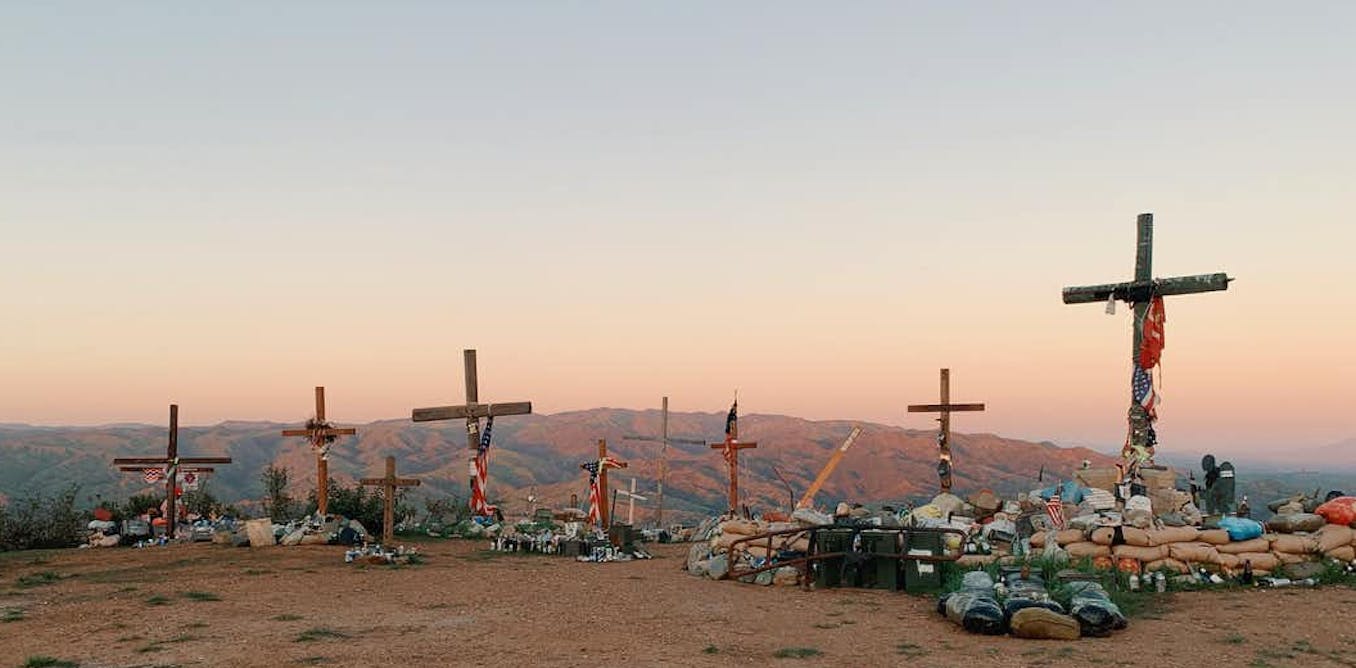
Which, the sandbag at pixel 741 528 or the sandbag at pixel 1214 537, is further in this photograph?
the sandbag at pixel 741 528

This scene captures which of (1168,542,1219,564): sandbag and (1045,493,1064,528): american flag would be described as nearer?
(1168,542,1219,564): sandbag

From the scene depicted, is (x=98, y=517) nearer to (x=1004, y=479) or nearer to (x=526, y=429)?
(x=1004, y=479)

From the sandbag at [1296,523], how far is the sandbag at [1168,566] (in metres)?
2.79

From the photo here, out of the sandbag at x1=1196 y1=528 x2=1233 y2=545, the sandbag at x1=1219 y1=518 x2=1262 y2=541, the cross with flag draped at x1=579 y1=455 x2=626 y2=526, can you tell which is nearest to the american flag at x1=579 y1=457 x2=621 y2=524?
the cross with flag draped at x1=579 y1=455 x2=626 y2=526

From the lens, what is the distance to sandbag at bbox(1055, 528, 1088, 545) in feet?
57.5

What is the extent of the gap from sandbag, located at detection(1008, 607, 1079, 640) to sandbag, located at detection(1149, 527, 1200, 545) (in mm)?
5706

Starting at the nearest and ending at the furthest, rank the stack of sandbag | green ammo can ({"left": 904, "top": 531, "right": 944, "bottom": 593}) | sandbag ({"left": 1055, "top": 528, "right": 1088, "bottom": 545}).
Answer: the stack of sandbag, green ammo can ({"left": 904, "top": 531, "right": 944, "bottom": 593}), sandbag ({"left": 1055, "top": 528, "right": 1088, "bottom": 545})

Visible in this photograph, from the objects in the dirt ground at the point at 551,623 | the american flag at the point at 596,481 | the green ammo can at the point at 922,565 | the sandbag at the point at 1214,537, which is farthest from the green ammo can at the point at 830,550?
the american flag at the point at 596,481

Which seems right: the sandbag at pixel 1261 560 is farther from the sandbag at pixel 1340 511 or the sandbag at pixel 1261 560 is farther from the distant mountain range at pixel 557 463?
the distant mountain range at pixel 557 463

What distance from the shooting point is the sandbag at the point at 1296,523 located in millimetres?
17594

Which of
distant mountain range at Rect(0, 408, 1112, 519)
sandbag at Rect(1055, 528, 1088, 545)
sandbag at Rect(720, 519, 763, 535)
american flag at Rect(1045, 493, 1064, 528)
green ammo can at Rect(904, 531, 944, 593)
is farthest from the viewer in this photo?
distant mountain range at Rect(0, 408, 1112, 519)

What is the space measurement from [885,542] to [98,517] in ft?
76.7

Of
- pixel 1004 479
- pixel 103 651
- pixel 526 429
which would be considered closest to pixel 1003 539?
pixel 103 651

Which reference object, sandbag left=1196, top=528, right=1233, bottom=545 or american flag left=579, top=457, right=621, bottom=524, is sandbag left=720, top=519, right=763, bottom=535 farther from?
sandbag left=1196, top=528, right=1233, bottom=545
